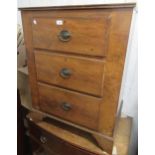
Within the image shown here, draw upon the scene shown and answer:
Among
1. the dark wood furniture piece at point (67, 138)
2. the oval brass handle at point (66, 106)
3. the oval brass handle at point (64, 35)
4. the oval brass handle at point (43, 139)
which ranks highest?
the oval brass handle at point (64, 35)

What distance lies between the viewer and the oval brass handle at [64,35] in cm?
63

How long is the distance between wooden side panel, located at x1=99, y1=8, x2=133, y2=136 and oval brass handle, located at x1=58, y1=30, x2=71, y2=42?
0.56ft

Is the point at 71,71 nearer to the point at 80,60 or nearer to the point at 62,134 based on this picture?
the point at 80,60

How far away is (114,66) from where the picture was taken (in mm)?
591

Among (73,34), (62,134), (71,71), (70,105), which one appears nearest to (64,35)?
(73,34)

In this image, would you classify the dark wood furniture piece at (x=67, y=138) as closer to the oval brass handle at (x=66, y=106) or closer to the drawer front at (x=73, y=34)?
the oval brass handle at (x=66, y=106)

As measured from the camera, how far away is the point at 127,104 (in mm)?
1094

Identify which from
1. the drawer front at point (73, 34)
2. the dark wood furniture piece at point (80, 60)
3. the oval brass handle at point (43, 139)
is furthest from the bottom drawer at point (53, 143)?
the drawer front at point (73, 34)

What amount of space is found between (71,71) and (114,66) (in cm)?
19

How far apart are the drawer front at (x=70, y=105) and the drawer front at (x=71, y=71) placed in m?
0.04
